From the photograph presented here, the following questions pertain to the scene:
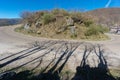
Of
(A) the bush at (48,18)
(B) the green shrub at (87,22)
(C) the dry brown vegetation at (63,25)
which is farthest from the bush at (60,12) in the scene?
(B) the green shrub at (87,22)

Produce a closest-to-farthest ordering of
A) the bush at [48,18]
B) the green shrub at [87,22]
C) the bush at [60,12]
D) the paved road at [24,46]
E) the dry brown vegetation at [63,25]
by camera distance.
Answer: the paved road at [24,46] → the dry brown vegetation at [63,25] → the bush at [48,18] → the green shrub at [87,22] → the bush at [60,12]

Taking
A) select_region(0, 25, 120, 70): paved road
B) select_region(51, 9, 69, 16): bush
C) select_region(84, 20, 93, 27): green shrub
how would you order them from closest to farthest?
select_region(0, 25, 120, 70): paved road
select_region(84, 20, 93, 27): green shrub
select_region(51, 9, 69, 16): bush

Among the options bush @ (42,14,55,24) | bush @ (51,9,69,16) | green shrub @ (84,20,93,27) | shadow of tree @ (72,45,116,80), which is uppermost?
bush @ (51,9,69,16)

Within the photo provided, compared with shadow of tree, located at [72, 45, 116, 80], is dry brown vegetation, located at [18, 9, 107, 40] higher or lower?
higher

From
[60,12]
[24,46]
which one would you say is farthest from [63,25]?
[24,46]

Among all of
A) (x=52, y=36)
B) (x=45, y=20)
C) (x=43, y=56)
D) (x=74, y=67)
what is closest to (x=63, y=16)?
(x=45, y=20)

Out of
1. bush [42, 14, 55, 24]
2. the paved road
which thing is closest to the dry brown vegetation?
bush [42, 14, 55, 24]

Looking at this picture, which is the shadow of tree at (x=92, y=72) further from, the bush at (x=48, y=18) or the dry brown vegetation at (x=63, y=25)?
the bush at (x=48, y=18)

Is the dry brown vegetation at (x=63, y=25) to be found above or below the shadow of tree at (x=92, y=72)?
above

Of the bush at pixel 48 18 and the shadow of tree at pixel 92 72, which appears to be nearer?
the shadow of tree at pixel 92 72

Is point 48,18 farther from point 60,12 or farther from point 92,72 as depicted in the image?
point 92,72

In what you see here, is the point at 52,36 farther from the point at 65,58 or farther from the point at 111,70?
the point at 111,70

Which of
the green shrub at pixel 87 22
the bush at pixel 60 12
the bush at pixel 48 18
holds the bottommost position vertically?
the green shrub at pixel 87 22

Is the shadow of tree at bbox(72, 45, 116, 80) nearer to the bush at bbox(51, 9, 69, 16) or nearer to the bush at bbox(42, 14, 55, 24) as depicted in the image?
the bush at bbox(42, 14, 55, 24)
